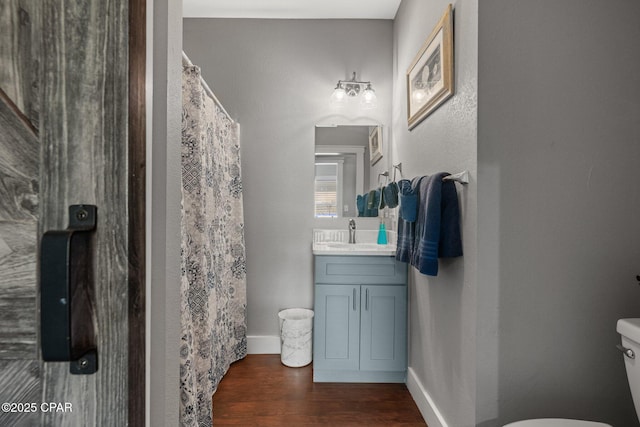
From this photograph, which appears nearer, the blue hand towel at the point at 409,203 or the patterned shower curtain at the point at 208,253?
the patterned shower curtain at the point at 208,253

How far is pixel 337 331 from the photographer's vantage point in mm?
2193

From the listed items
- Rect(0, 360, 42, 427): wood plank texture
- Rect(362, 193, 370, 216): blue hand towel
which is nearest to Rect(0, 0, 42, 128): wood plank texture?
Rect(0, 360, 42, 427): wood plank texture

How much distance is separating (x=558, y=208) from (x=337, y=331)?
56.6 inches

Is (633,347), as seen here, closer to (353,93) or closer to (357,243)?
(357,243)

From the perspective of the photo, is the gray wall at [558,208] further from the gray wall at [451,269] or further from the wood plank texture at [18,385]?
the wood plank texture at [18,385]

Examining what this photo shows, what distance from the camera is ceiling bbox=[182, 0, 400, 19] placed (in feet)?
8.27

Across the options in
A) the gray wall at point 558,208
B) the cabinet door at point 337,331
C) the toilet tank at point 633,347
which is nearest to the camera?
the toilet tank at point 633,347

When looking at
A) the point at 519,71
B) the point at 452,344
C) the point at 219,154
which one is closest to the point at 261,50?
the point at 219,154

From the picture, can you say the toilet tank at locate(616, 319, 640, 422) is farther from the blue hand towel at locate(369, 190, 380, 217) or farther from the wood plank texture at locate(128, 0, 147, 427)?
the blue hand towel at locate(369, 190, 380, 217)

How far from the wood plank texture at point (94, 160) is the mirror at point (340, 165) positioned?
2.33m

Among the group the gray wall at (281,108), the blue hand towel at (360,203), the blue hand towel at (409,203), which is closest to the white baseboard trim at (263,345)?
the gray wall at (281,108)

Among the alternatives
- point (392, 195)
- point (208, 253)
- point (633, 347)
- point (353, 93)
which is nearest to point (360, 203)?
point (392, 195)

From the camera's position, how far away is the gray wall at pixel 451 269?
4.33 feet

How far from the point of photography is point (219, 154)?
84.1 inches
